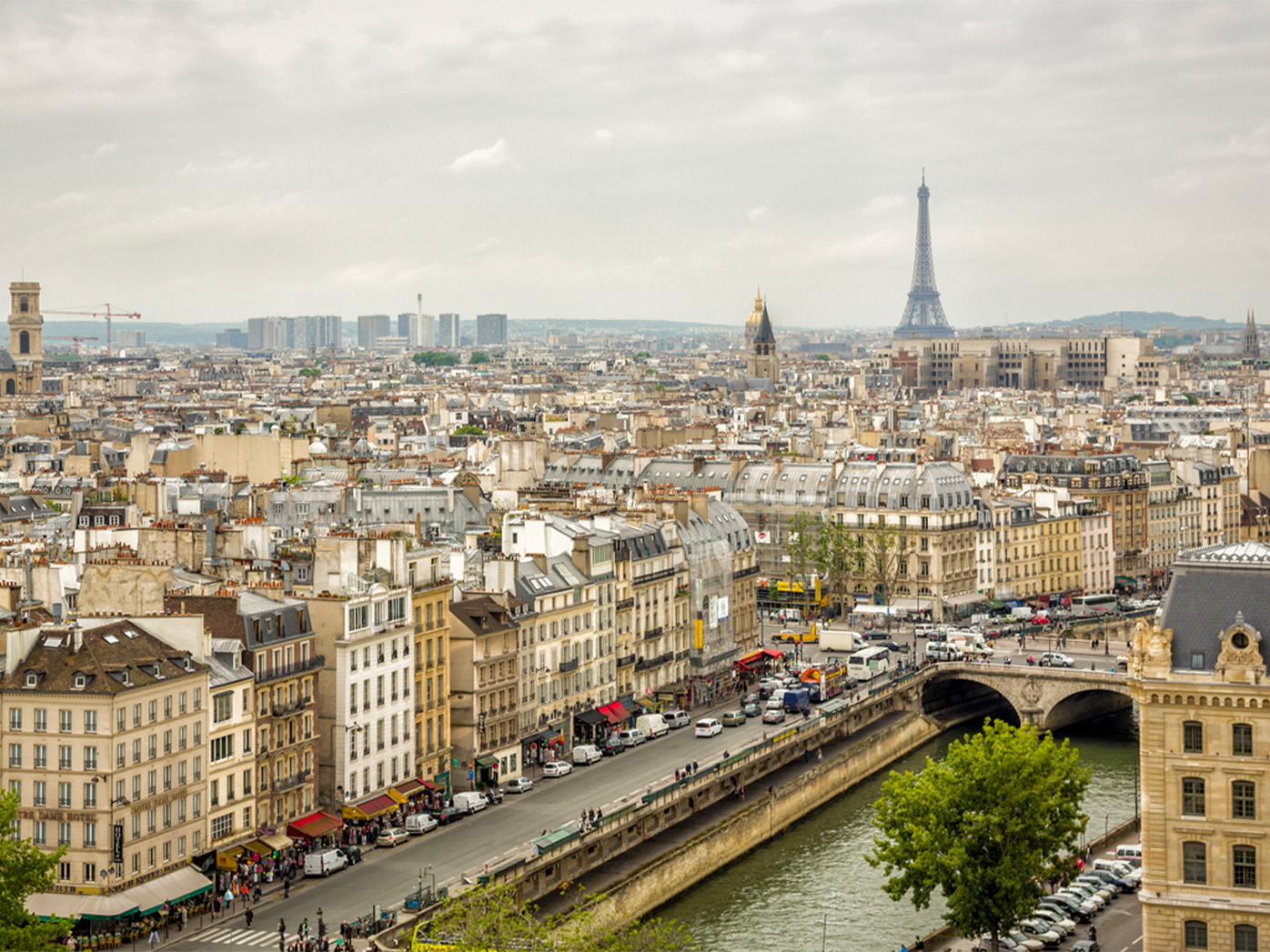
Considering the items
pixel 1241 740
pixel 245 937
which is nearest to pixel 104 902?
pixel 245 937

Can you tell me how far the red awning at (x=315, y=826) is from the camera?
57.9 meters

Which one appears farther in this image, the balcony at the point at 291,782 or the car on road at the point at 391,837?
the car on road at the point at 391,837

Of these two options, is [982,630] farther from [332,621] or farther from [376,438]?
[376,438]

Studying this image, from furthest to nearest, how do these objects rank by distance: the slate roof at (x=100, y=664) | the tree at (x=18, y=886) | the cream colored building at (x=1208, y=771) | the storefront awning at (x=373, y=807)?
the storefront awning at (x=373, y=807), the slate roof at (x=100, y=664), the cream colored building at (x=1208, y=771), the tree at (x=18, y=886)

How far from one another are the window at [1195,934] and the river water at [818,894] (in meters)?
13.2

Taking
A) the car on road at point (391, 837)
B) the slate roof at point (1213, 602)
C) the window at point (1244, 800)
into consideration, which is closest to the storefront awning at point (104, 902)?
the car on road at point (391, 837)

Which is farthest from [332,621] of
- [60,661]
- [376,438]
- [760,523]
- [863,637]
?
[376,438]

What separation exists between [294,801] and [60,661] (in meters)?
9.80

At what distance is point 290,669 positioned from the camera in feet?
192

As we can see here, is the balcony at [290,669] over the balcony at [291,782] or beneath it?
over

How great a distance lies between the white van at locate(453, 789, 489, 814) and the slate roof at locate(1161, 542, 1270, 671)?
2546 cm

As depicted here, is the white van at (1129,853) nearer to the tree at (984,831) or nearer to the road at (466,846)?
the tree at (984,831)

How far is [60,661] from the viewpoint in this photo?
51.8 meters

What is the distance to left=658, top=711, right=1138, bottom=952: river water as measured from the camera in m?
57.9
